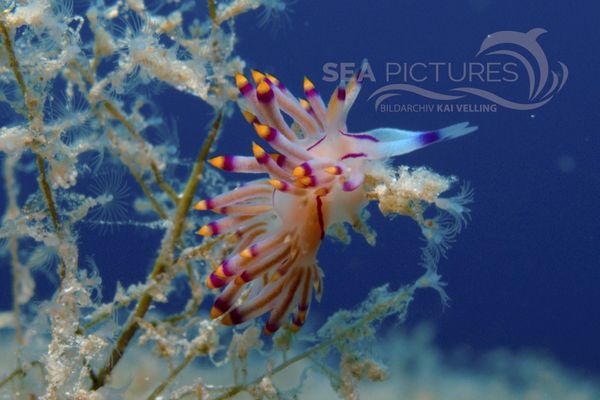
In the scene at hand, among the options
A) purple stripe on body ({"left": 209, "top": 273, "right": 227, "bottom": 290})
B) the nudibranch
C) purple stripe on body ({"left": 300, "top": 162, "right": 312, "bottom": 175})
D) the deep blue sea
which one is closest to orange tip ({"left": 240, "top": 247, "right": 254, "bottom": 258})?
the nudibranch

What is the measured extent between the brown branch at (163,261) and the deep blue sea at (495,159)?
21740 millimetres

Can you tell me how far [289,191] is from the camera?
2172 mm

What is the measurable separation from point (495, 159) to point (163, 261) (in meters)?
25.6

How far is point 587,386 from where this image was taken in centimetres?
1226

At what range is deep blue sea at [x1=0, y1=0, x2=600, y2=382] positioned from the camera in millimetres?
25547

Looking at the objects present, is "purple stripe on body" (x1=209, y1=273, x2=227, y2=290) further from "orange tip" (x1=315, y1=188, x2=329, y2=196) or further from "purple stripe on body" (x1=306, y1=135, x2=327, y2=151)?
"purple stripe on body" (x1=306, y1=135, x2=327, y2=151)

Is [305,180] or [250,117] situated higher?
[250,117]

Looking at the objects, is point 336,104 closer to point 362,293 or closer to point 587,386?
point 587,386

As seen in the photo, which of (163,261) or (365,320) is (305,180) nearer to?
(365,320)

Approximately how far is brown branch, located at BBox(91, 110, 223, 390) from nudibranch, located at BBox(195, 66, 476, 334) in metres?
0.55

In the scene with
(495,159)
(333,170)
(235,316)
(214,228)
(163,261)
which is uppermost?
(495,159)

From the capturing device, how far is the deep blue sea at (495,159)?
25547 millimetres

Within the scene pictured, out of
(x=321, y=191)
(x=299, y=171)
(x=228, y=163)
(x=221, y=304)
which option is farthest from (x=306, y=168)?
(x=221, y=304)

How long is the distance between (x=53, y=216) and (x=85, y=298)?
374mm
